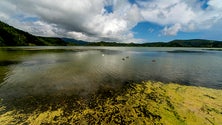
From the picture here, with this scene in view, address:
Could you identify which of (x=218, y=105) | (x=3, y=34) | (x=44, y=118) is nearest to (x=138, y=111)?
(x=44, y=118)

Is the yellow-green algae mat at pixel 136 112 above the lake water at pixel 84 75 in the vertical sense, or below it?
below

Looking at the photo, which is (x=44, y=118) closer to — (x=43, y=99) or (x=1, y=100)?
(x=43, y=99)

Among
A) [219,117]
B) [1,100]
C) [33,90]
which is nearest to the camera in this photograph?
[219,117]

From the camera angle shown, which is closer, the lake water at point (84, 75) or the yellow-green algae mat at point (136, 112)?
the yellow-green algae mat at point (136, 112)

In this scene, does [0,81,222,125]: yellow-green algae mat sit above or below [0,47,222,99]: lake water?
below

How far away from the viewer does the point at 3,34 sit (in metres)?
176

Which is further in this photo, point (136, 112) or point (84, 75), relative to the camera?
point (84, 75)

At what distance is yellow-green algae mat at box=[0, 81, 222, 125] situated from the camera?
8.91 metres

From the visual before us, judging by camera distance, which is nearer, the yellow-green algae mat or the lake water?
the yellow-green algae mat

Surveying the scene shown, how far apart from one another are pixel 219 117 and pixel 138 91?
7.50 meters

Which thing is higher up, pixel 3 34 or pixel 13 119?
pixel 3 34

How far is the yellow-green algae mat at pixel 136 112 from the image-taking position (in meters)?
8.91

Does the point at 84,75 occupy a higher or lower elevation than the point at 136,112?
higher

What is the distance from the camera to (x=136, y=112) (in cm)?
1014
